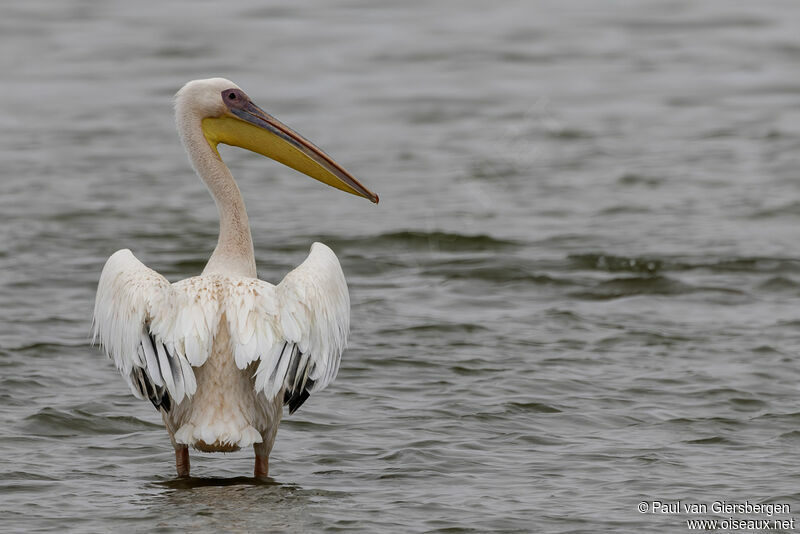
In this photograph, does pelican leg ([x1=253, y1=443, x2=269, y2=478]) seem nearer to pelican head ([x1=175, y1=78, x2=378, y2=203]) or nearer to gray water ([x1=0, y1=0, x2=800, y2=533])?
gray water ([x1=0, y1=0, x2=800, y2=533])

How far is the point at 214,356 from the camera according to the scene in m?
5.39

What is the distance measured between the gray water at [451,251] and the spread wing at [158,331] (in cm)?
→ 45

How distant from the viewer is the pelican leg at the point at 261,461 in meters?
5.59

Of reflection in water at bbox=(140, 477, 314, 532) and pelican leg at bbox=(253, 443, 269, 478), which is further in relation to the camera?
pelican leg at bbox=(253, 443, 269, 478)

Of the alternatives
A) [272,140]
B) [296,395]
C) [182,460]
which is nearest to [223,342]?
[296,395]

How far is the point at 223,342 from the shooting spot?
538cm

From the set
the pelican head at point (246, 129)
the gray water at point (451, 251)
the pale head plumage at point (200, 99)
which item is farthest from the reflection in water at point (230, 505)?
the pale head plumage at point (200, 99)

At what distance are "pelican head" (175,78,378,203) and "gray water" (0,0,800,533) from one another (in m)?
1.09

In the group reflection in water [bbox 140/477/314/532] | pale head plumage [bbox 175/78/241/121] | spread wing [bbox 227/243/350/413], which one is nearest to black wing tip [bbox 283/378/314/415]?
spread wing [bbox 227/243/350/413]

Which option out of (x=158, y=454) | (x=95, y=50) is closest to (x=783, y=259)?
(x=158, y=454)

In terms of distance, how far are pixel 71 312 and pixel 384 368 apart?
195 cm

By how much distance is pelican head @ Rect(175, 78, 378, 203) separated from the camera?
20.2ft

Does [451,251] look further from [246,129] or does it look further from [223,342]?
[223,342]

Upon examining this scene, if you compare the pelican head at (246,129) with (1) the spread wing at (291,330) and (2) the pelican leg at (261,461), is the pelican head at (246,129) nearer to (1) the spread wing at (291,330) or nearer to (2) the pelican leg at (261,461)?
(1) the spread wing at (291,330)
